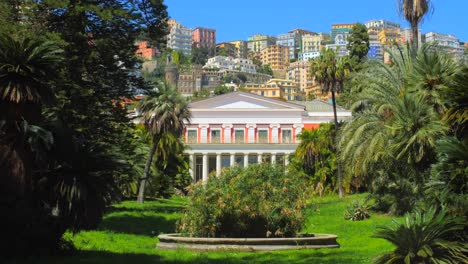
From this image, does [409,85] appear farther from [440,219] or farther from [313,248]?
[440,219]

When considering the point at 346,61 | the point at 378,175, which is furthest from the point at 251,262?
the point at 346,61

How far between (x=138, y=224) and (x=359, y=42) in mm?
64947

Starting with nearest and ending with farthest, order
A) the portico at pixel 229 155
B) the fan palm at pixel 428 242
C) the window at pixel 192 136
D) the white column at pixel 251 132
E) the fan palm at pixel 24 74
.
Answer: the fan palm at pixel 428 242 < the fan palm at pixel 24 74 < the portico at pixel 229 155 < the white column at pixel 251 132 < the window at pixel 192 136

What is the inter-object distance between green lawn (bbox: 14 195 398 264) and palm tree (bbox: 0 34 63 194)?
7.29 feet

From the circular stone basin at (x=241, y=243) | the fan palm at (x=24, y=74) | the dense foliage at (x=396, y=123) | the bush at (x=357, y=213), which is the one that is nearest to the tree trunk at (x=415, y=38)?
the dense foliage at (x=396, y=123)

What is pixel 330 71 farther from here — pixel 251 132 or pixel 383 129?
pixel 251 132

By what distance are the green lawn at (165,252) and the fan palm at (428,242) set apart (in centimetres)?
293

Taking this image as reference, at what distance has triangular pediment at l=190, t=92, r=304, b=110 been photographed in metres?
76.7

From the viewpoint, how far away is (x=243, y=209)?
2020 cm

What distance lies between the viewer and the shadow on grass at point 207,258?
15336mm

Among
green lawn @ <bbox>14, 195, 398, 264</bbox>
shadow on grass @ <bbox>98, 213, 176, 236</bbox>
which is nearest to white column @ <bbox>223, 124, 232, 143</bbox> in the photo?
green lawn @ <bbox>14, 195, 398, 264</bbox>

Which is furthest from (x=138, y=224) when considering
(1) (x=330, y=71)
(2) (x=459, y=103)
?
(1) (x=330, y=71)

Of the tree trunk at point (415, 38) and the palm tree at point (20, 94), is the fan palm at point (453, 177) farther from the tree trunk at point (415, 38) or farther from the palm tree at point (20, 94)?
the tree trunk at point (415, 38)

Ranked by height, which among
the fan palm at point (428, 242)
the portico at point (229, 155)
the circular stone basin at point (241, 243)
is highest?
the fan palm at point (428, 242)
